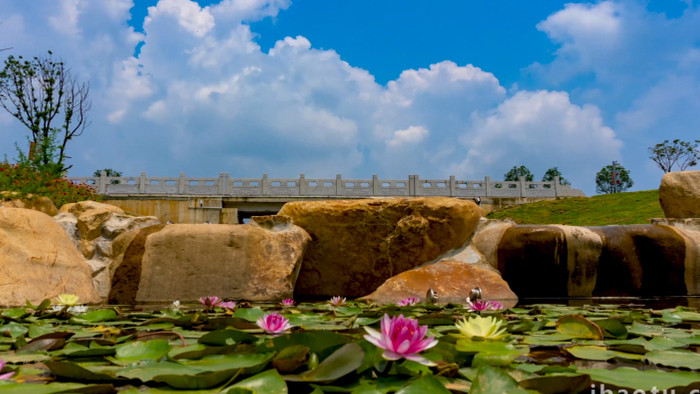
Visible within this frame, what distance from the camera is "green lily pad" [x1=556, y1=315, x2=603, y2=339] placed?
186 centimetres

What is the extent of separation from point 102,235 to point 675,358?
272 inches

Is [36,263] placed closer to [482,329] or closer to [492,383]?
[482,329]

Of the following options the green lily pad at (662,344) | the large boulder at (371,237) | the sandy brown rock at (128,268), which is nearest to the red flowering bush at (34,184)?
the sandy brown rock at (128,268)

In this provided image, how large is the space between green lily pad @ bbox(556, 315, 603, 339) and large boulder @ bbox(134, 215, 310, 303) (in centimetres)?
407

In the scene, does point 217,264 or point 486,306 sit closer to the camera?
point 486,306

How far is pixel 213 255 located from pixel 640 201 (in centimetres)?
2145

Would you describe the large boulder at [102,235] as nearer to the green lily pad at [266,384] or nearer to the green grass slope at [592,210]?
the green lily pad at [266,384]

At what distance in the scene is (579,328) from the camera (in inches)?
76.2

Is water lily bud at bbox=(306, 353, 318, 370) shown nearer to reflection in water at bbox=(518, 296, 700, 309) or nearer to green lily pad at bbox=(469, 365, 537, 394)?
green lily pad at bbox=(469, 365, 537, 394)

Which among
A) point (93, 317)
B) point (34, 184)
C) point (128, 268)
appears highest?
point (34, 184)

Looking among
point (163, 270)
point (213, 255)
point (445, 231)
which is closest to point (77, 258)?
point (163, 270)

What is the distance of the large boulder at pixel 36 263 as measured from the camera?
179 inches

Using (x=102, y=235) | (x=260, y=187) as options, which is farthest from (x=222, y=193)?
(x=102, y=235)

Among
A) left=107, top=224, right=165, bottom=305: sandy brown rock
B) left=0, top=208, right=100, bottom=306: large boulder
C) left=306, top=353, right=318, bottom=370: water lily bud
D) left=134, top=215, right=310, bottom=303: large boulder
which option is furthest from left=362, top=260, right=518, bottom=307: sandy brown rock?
left=306, top=353, right=318, bottom=370: water lily bud
